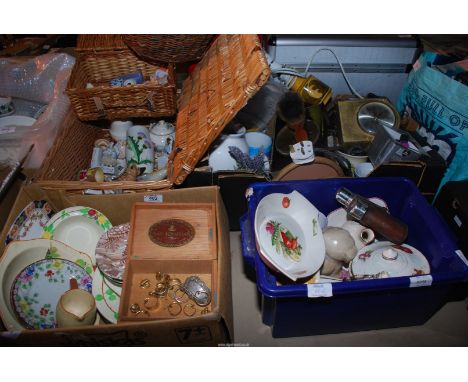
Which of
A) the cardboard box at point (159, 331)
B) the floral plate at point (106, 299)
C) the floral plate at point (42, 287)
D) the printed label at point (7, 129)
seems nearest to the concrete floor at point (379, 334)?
the cardboard box at point (159, 331)

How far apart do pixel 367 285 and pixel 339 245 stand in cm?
19

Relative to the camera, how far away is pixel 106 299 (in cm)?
105

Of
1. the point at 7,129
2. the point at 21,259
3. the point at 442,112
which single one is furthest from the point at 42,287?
the point at 442,112

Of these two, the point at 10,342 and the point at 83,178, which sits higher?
the point at 83,178

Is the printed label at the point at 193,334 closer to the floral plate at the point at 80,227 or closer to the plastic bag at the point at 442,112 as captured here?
the floral plate at the point at 80,227

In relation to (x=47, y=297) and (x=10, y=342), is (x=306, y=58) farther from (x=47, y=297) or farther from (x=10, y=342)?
(x=10, y=342)

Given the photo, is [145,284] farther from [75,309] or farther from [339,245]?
[339,245]

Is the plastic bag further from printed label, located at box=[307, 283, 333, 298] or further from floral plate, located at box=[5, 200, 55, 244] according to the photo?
floral plate, located at box=[5, 200, 55, 244]

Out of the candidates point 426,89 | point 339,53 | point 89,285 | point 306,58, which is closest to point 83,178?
point 89,285

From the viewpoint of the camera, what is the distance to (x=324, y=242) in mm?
1080

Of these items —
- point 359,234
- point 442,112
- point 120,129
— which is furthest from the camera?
point 120,129

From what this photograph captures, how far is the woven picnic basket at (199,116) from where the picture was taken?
3.30ft

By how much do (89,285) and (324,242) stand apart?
2.50 feet

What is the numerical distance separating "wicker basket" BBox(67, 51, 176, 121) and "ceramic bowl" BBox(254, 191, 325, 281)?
24.4 inches
